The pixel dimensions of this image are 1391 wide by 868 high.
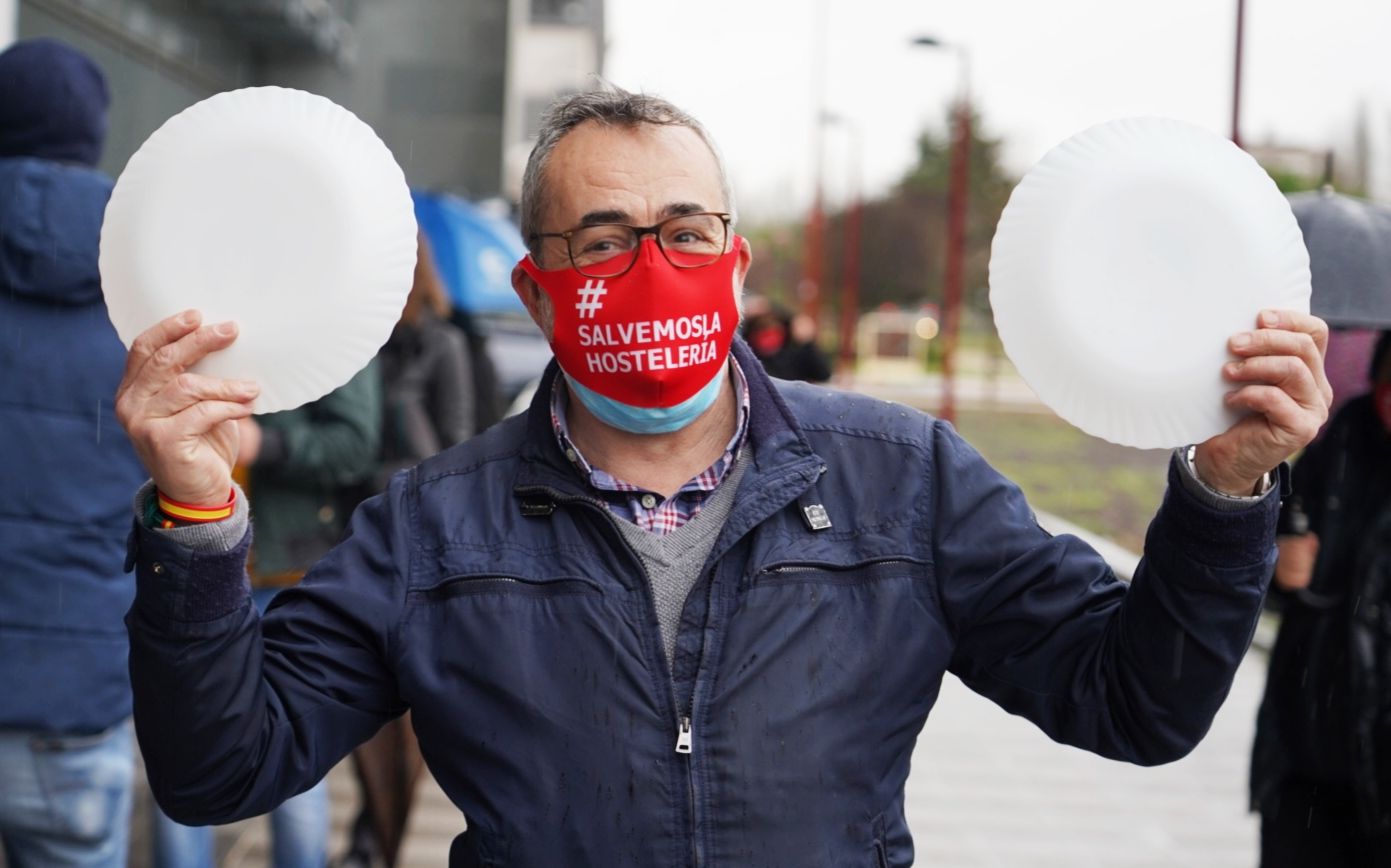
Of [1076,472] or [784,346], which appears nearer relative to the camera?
[784,346]

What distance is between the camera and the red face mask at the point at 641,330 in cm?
223

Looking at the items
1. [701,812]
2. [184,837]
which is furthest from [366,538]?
[184,837]

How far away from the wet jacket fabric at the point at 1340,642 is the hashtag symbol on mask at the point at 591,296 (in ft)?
7.48

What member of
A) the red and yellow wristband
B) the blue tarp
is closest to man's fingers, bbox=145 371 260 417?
the red and yellow wristband

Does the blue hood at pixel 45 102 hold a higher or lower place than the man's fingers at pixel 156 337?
higher

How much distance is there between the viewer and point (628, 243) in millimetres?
2266

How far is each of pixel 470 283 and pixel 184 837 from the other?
11.8ft

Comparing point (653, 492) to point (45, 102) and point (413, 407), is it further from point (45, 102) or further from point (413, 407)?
point (413, 407)

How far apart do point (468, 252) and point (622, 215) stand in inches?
200

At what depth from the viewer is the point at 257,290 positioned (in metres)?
2.01

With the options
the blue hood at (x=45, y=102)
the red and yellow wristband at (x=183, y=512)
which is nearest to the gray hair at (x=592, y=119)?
the red and yellow wristband at (x=183, y=512)

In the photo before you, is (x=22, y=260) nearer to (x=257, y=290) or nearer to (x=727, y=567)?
(x=257, y=290)

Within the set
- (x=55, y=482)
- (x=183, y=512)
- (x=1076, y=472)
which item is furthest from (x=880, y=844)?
(x=1076, y=472)

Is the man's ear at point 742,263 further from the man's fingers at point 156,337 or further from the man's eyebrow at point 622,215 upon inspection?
the man's fingers at point 156,337
